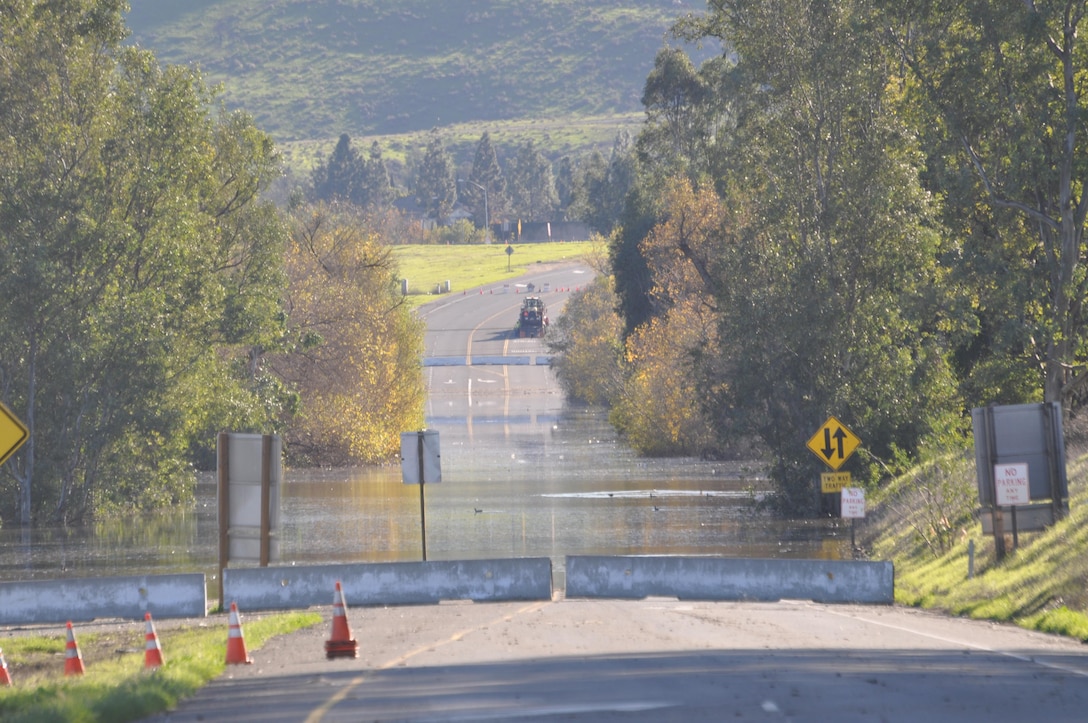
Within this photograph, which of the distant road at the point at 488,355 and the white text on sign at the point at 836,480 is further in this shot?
the distant road at the point at 488,355

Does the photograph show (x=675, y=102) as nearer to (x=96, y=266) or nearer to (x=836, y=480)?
(x=96, y=266)

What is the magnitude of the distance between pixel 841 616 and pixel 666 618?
8.35ft

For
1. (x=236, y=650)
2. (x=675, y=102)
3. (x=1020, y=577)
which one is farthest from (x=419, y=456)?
(x=675, y=102)

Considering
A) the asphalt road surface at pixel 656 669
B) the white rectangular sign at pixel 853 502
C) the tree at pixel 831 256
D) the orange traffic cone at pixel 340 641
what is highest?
the tree at pixel 831 256

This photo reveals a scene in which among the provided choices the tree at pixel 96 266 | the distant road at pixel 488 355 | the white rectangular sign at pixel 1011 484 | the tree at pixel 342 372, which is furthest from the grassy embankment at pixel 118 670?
the distant road at pixel 488 355

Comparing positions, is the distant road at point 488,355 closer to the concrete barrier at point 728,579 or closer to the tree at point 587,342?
the tree at point 587,342

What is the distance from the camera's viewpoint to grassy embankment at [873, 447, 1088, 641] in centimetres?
1900

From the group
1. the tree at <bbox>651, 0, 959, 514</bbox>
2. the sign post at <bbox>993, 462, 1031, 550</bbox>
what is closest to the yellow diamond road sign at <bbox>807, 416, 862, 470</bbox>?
the sign post at <bbox>993, 462, 1031, 550</bbox>

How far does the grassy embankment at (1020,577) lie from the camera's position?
19.0 metres

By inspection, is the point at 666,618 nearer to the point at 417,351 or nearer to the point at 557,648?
the point at 557,648

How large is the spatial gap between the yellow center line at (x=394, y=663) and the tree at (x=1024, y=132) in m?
17.3

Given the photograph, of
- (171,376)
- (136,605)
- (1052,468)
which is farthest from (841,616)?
(171,376)

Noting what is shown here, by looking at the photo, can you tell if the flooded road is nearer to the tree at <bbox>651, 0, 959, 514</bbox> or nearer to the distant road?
the tree at <bbox>651, 0, 959, 514</bbox>

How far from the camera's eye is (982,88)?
32719 millimetres
